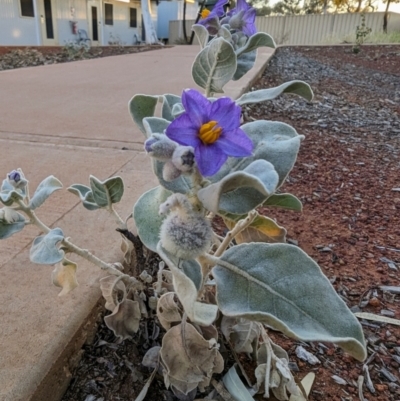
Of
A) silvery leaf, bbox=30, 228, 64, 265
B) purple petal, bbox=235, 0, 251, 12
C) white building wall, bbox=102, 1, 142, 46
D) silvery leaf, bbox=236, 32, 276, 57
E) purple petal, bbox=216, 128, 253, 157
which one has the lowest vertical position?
Answer: white building wall, bbox=102, 1, 142, 46

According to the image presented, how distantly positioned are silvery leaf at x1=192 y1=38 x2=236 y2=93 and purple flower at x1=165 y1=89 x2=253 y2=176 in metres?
0.26

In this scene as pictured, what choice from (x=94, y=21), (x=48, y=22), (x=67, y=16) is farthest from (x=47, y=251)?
(x=94, y=21)

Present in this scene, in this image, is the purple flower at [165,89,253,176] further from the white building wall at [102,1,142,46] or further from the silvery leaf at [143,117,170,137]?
the white building wall at [102,1,142,46]

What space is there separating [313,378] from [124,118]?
2.28 m

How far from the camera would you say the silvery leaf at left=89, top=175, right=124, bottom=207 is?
3.18 feet

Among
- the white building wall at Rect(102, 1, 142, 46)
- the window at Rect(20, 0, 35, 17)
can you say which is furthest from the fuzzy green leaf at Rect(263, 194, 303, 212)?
the white building wall at Rect(102, 1, 142, 46)

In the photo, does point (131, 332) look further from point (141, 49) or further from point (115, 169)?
point (141, 49)

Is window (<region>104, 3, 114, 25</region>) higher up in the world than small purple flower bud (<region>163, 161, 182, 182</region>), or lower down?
lower down

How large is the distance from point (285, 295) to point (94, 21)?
1970 cm

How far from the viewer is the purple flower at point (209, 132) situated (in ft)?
2.12

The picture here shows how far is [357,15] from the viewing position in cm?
1936

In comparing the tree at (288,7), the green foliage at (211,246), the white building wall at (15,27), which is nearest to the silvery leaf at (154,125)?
the green foliage at (211,246)

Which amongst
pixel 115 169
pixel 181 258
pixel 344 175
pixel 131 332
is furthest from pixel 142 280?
pixel 344 175

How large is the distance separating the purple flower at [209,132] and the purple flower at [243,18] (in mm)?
525
